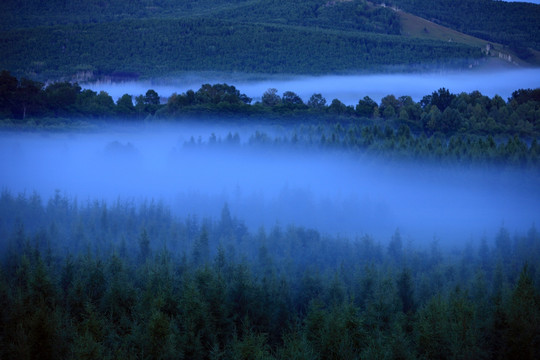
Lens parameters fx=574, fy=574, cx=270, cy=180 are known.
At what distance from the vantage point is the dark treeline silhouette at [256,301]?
2217 centimetres

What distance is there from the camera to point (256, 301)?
29422mm

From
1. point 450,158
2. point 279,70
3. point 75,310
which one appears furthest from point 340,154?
point 75,310

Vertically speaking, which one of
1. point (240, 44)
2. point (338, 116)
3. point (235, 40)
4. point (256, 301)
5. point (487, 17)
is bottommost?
point (256, 301)

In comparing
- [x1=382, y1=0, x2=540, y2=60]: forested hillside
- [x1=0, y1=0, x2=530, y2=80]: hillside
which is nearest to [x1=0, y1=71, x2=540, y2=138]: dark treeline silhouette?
[x1=0, y1=0, x2=530, y2=80]: hillside

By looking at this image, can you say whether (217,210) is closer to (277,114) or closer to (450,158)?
(450,158)

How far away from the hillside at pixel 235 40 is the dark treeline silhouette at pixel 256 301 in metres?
66.0

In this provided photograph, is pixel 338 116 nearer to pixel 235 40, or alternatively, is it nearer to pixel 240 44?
pixel 240 44

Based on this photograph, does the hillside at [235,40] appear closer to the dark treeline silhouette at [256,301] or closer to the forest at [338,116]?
the forest at [338,116]

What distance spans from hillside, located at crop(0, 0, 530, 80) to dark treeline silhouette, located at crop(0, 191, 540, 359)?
6599 cm

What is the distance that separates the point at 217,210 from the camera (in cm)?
7275

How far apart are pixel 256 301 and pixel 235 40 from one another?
345 feet

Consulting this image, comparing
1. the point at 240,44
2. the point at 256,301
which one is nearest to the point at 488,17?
the point at 240,44

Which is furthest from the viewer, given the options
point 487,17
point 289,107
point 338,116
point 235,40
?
point 487,17

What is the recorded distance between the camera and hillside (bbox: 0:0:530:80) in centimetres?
10631
